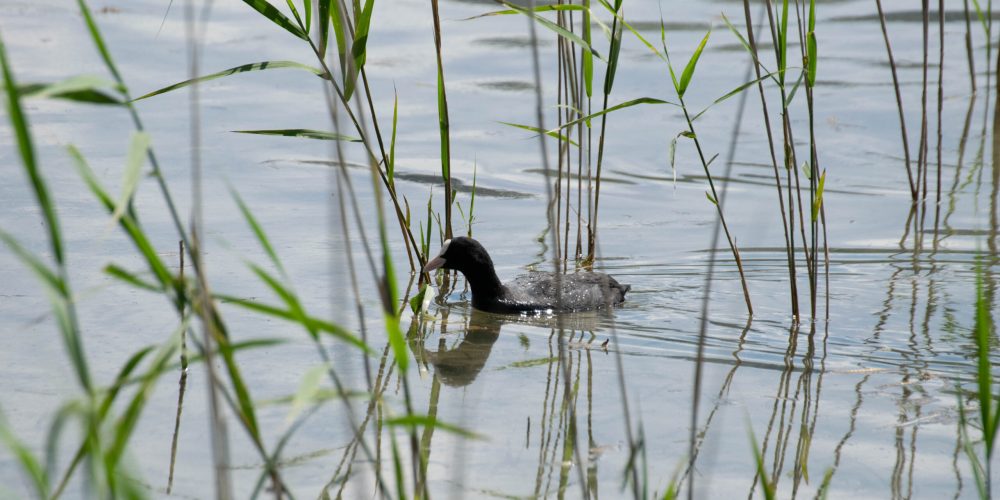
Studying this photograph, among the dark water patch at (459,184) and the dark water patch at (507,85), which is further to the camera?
the dark water patch at (507,85)

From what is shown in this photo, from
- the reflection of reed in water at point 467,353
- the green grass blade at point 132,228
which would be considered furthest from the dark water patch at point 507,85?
the green grass blade at point 132,228

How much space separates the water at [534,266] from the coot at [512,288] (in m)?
0.12

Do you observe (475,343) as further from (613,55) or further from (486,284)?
(613,55)

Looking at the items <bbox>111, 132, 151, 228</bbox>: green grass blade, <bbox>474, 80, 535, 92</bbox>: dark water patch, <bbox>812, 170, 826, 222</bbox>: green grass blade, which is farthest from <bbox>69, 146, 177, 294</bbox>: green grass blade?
<bbox>474, 80, 535, 92</bbox>: dark water patch

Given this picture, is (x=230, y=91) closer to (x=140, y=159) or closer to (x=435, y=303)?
(x=435, y=303)

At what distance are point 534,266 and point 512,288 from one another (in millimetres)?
638

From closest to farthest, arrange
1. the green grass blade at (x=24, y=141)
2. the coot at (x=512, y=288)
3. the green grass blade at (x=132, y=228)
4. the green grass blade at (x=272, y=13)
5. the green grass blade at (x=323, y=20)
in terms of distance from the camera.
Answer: the green grass blade at (x=24, y=141)
the green grass blade at (x=132, y=228)
the green grass blade at (x=272, y=13)
the green grass blade at (x=323, y=20)
the coot at (x=512, y=288)

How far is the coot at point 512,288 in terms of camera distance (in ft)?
19.1

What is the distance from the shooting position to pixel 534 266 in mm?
6547

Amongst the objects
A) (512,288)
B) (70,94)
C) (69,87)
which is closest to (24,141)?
(69,87)

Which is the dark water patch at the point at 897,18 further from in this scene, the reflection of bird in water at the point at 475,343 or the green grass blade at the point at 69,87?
the green grass blade at the point at 69,87

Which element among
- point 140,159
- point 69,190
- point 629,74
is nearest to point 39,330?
point 69,190

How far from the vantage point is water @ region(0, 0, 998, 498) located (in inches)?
149

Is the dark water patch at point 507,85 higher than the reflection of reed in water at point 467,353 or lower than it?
higher
